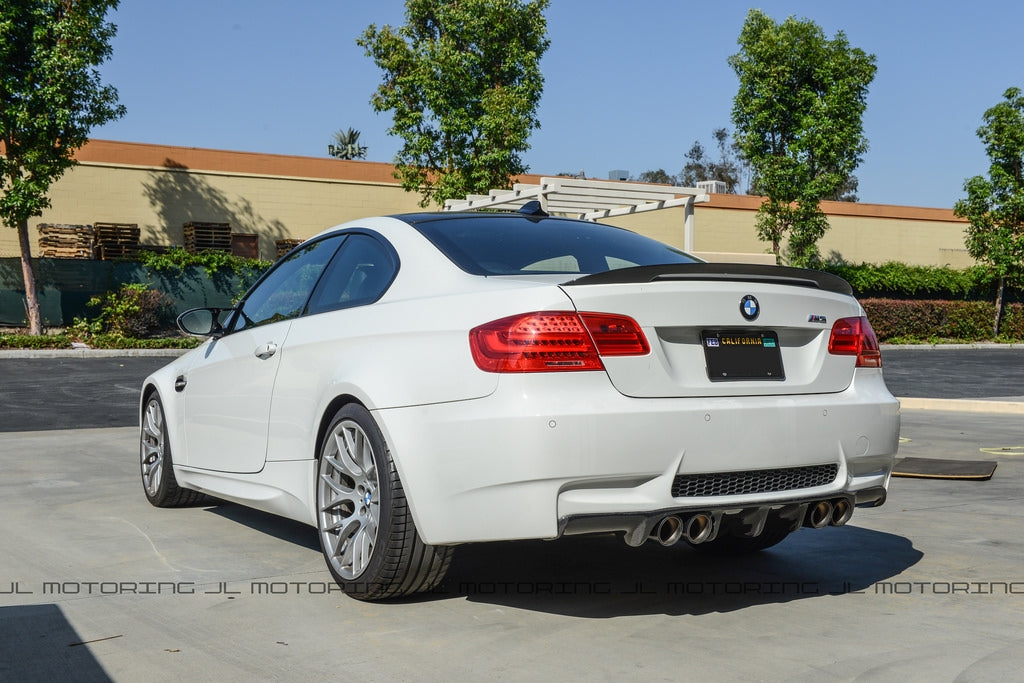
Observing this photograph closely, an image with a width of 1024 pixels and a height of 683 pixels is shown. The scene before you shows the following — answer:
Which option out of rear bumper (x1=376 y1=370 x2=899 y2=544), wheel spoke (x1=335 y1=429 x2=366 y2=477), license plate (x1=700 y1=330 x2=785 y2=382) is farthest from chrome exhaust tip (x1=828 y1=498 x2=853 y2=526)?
wheel spoke (x1=335 y1=429 x2=366 y2=477)

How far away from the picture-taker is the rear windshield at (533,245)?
4570mm

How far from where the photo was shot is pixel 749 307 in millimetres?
4172

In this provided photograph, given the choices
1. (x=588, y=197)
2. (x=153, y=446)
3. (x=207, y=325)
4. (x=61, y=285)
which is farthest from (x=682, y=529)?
(x=61, y=285)

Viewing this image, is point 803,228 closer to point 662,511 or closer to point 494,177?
point 494,177

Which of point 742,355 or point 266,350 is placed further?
point 266,350

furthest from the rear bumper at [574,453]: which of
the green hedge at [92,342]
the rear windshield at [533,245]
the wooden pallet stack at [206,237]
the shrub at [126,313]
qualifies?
the wooden pallet stack at [206,237]

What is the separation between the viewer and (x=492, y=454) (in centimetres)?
380

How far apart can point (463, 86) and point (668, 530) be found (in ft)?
89.9

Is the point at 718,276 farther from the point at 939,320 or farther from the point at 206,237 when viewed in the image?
the point at 939,320

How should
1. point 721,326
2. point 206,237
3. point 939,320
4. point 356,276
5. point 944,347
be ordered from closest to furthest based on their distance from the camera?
point 721,326
point 356,276
point 206,237
point 944,347
point 939,320

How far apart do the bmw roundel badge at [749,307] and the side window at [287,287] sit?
2.08m

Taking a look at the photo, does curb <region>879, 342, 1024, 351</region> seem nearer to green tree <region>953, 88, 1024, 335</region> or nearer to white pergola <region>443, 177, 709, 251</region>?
green tree <region>953, 88, 1024, 335</region>

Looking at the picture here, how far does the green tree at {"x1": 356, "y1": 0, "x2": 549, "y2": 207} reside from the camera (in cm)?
3012

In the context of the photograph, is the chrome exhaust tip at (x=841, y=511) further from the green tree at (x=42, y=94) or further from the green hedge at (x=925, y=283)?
the green hedge at (x=925, y=283)
